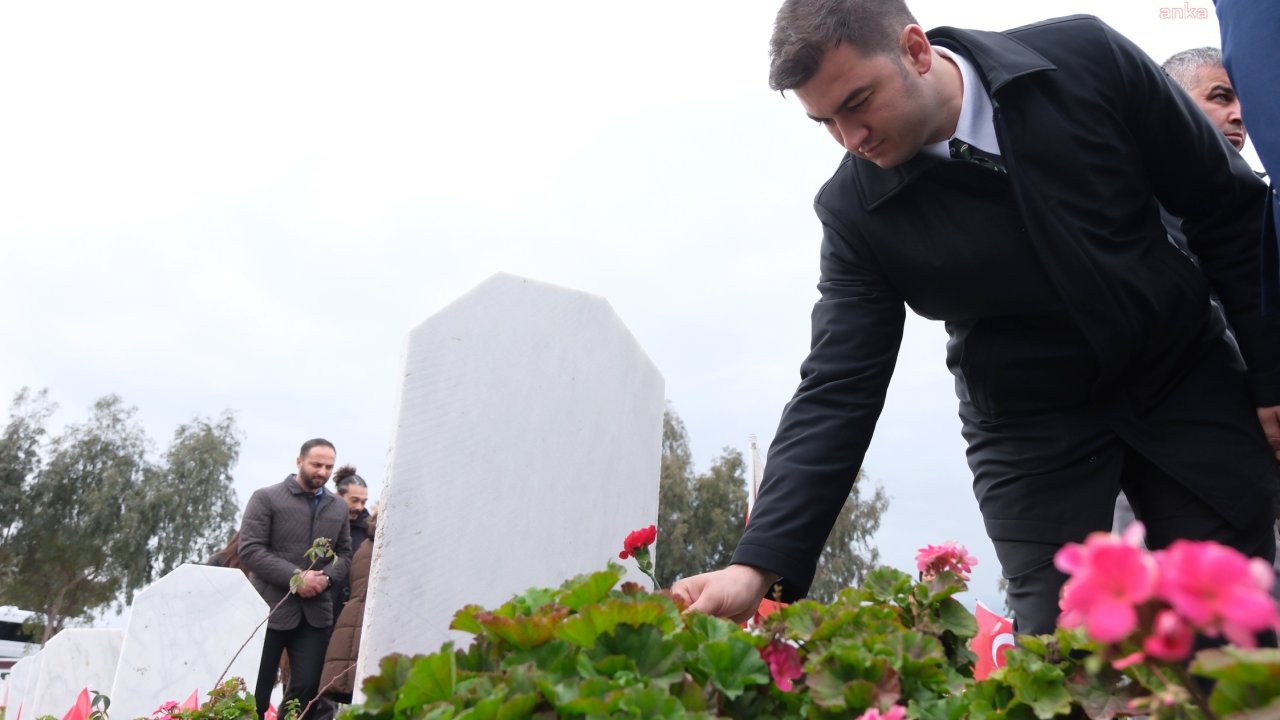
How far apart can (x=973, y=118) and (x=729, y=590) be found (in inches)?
43.3

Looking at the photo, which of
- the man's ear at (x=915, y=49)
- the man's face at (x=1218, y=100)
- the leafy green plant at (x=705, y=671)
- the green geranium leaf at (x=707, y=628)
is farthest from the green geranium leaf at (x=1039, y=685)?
the man's face at (x=1218, y=100)

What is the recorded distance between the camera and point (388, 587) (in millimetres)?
2420

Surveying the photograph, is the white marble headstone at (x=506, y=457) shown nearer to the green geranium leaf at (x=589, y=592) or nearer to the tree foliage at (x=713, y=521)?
the green geranium leaf at (x=589, y=592)

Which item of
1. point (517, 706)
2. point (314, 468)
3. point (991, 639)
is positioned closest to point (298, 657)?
point (314, 468)

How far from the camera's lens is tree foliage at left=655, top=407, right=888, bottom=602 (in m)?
26.2

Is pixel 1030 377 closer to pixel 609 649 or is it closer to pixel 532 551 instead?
pixel 609 649

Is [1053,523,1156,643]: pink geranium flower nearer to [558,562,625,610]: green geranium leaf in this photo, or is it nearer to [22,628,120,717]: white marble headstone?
[558,562,625,610]: green geranium leaf

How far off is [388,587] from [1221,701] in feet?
6.99

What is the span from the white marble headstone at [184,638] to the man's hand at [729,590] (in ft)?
12.1

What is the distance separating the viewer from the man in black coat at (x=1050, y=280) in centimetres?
175

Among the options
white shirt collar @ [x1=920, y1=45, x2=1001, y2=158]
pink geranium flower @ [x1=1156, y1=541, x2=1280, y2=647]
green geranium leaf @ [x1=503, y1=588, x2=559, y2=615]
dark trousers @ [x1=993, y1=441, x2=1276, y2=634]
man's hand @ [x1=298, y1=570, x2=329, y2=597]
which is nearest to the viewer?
pink geranium flower @ [x1=1156, y1=541, x2=1280, y2=647]

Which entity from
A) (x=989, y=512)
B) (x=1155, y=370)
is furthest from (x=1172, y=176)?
(x=989, y=512)

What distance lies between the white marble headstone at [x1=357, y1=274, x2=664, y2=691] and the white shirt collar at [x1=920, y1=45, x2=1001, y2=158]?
1.41m

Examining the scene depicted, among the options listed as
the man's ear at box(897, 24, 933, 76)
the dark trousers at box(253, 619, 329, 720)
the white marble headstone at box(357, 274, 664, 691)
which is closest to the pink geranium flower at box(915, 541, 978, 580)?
the man's ear at box(897, 24, 933, 76)
